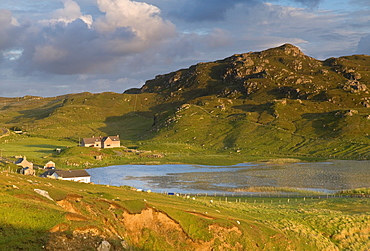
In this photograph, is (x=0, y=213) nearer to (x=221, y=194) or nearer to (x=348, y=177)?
(x=221, y=194)

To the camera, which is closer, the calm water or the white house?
the white house

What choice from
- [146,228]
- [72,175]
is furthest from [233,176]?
[146,228]

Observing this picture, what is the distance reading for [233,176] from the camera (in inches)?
5094

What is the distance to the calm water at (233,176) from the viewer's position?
108750 millimetres

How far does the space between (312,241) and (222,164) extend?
11580 centimetres

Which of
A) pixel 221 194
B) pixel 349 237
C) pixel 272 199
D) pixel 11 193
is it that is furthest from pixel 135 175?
pixel 11 193

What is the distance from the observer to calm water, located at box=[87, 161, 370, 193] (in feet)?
357

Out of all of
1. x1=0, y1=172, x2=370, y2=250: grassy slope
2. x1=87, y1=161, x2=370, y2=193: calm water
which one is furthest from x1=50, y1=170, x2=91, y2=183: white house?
x1=0, y1=172, x2=370, y2=250: grassy slope

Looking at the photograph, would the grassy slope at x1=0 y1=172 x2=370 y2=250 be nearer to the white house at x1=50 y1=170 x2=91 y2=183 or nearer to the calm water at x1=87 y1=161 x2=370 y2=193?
the calm water at x1=87 y1=161 x2=370 y2=193

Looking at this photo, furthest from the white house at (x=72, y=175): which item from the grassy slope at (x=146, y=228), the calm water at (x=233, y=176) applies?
the grassy slope at (x=146, y=228)

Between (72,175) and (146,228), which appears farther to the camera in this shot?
(72,175)

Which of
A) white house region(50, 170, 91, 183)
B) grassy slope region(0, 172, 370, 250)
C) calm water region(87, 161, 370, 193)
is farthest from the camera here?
calm water region(87, 161, 370, 193)

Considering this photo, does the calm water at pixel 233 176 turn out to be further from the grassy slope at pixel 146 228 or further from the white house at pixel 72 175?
the grassy slope at pixel 146 228

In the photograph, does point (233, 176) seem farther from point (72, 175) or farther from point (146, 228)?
point (146, 228)
